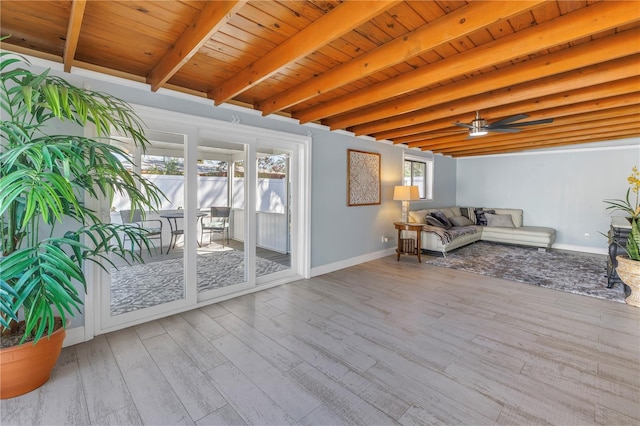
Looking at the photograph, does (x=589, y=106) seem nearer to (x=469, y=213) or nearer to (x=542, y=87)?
(x=542, y=87)

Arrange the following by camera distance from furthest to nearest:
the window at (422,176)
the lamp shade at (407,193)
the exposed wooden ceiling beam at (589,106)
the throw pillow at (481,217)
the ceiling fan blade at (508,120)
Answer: the throw pillow at (481,217) < the window at (422,176) < the lamp shade at (407,193) < the ceiling fan blade at (508,120) < the exposed wooden ceiling beam at (589,106)

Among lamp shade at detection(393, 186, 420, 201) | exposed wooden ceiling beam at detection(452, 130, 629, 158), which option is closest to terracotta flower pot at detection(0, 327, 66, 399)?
lamp shade at detection(393, 186, 420, 201)

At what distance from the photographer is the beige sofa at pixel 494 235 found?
18.8 ft

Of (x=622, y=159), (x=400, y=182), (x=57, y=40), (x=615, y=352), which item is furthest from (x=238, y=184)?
(x=622, y=159)

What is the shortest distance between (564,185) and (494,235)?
1.89 m

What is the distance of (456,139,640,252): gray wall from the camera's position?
5922 mm

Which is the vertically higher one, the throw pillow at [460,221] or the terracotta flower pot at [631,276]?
the throw pillow at [460,221]

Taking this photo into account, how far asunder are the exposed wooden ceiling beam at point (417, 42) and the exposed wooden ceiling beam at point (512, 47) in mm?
537

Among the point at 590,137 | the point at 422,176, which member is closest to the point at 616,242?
the point at 590,137

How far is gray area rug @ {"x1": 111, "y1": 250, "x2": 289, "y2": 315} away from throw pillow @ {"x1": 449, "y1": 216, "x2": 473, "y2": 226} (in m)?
4.70

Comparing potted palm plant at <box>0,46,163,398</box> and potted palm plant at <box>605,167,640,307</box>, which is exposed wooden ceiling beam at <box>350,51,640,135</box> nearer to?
potted palm plant at <box>605,167,640,307</box>

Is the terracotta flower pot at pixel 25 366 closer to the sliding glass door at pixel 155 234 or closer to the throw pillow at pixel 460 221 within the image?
the sliding glass door at pixel 155 234

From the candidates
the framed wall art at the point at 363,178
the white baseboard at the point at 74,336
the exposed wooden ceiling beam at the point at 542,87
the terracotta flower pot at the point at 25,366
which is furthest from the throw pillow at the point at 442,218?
the terracotta flower pot at the point at 25,366

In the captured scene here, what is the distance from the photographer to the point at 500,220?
273 inches
